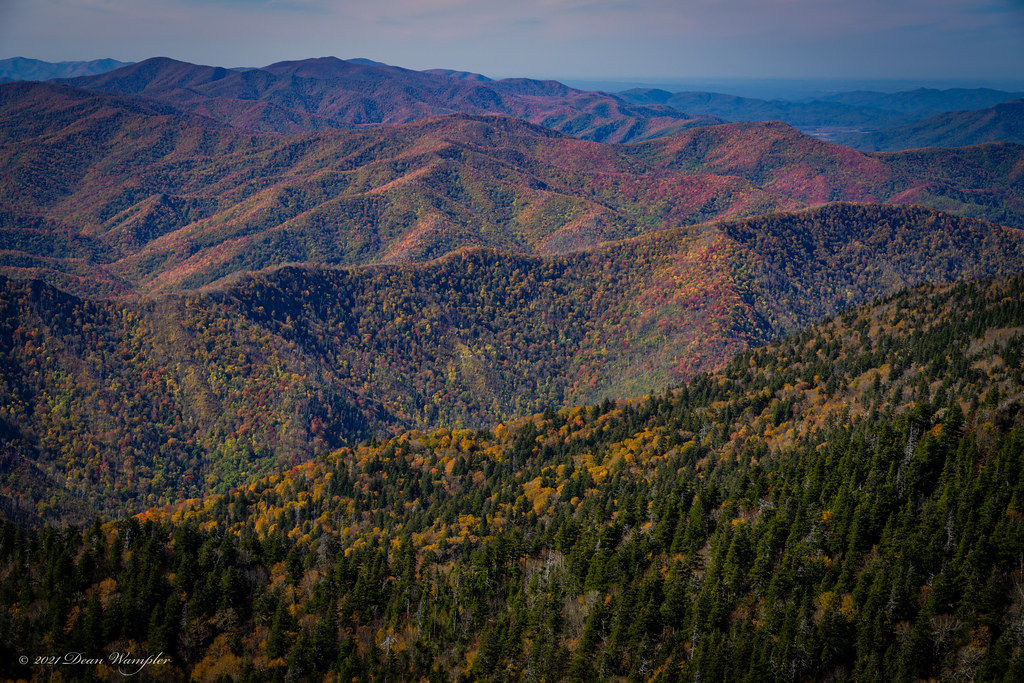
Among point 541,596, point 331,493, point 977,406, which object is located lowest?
point 331,493

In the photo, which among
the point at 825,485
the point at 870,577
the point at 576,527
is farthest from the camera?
the point at 576,527

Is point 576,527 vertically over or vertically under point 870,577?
under

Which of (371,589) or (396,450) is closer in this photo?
(371,589)

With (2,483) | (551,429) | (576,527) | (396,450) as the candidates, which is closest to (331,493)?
(396,450)

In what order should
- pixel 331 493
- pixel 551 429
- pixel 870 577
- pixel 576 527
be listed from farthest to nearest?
1. pixel 551 429
2. pixel 331 493
3. pixel 576 527
4. pixel 870 577

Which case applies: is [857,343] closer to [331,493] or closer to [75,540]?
[331,493]

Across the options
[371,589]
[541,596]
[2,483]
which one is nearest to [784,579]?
[541,596]

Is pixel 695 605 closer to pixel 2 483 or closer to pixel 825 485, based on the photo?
pixel 825 485
